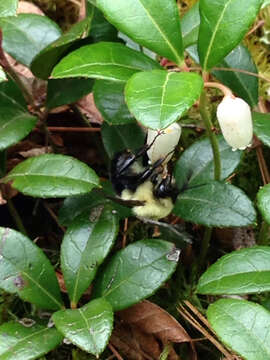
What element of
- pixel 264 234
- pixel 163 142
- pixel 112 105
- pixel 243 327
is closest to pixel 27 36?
pixel 112 105

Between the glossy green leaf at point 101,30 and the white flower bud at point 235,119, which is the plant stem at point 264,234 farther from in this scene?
the glossy green leaf at point 101,30

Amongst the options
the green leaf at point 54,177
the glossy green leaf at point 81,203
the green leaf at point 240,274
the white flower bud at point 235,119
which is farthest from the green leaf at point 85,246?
the white flower bud at point 235,119

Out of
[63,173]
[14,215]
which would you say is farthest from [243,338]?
[14,215]

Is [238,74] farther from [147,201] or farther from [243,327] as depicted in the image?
[243,327]

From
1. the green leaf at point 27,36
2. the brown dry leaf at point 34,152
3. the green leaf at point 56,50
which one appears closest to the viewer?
the green leaf at point 56,50

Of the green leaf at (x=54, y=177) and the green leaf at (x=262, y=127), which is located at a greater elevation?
the green leaf at (x=262, y=127)

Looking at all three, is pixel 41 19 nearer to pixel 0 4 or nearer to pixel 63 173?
pixel 0 4

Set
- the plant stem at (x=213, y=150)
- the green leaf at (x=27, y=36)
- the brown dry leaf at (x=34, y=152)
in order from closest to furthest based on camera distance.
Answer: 1. the plant stem at (x=213, y=150)
2. the green leaf at (x=27, y=36)
3. the brown dry leaf at (x=34, y=152)
